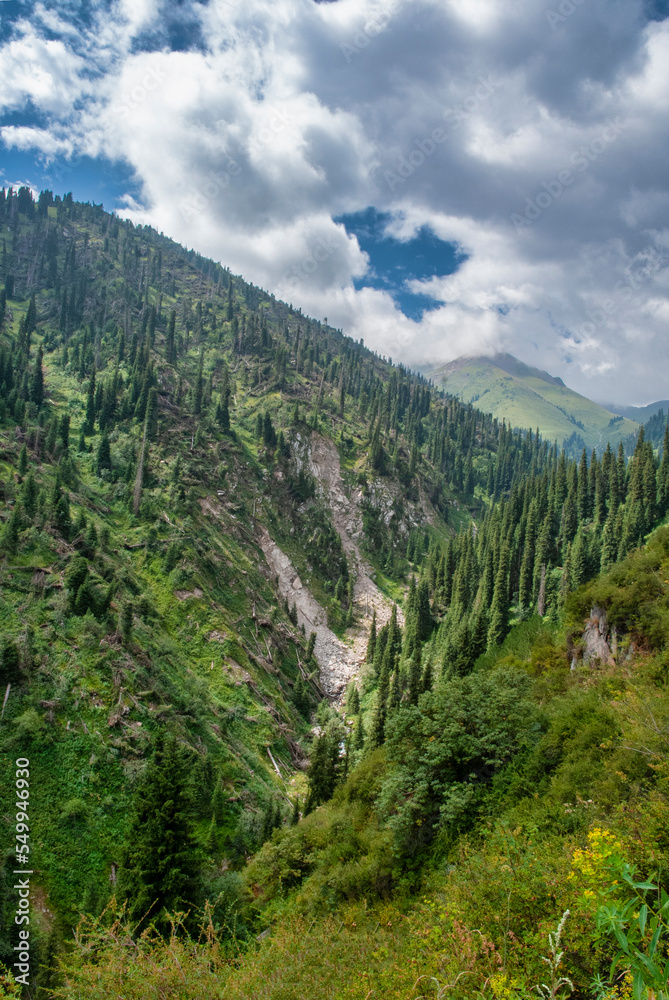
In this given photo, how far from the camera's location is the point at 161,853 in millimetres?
26156

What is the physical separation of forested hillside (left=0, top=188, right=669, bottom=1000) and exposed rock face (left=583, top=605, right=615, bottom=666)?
30cm

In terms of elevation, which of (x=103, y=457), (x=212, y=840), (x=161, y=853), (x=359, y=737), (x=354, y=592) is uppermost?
(x=103, y=457)

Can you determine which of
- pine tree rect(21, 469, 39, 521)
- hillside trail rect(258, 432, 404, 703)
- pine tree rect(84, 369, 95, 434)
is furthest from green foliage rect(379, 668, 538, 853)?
pine tree rect(84, 369, 95, 434)

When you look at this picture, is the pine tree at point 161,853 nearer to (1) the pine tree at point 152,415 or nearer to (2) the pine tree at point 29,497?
(2) the pine tree at point 29,497

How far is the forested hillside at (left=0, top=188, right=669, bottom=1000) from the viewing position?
13.6m

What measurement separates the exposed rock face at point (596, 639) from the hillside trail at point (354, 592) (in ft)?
223

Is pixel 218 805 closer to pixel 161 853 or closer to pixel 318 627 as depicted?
pixel 161 853

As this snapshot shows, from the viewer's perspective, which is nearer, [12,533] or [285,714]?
[12,533]

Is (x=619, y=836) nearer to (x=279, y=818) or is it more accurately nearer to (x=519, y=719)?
(x=519, y=719)

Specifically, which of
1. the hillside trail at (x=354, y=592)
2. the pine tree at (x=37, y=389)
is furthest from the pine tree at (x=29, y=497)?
the hillside trail at (x=354, y=592)

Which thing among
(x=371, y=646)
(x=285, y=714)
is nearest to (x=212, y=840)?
(x=285, y=714)

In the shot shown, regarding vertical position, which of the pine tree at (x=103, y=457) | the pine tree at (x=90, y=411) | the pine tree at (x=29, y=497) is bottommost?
the pine tree at (x=29, y=497)

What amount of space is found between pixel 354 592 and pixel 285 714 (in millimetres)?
62462

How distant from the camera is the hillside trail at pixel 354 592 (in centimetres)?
10562
